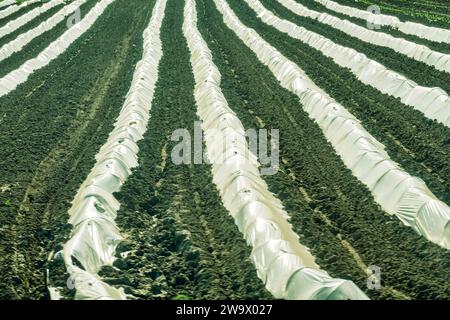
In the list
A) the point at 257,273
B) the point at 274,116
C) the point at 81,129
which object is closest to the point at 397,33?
the point at 274,116

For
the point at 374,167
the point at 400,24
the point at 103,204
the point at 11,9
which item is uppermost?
the point at 400,24

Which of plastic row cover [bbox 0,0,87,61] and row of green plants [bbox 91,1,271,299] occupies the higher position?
plastic row cover [bbox 0,0,87,61]

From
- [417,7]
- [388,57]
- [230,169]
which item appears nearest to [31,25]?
[388,57]

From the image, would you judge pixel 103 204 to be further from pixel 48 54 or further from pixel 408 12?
pixel 408 12

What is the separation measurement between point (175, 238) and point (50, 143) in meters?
6.92

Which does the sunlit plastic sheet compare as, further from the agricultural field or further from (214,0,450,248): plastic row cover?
(214,0,450,248): plastic row cover

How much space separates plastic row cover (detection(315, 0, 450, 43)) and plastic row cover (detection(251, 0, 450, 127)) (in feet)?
15.2

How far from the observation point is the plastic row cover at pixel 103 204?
10180 millimetres

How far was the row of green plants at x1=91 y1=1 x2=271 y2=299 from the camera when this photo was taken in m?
10.3

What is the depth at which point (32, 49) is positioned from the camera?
30.0m

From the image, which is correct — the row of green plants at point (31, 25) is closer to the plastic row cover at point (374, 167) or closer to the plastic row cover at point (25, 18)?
the plastic row cover at point (25, 18)

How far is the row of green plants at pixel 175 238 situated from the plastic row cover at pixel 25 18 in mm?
21324

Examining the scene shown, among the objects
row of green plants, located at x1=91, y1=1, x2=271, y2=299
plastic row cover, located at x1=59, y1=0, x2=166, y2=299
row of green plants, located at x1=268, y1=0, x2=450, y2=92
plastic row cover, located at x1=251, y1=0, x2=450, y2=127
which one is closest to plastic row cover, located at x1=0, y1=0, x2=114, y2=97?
plastic row cover, located at x1=59, y1=0, x2=166, y2=299

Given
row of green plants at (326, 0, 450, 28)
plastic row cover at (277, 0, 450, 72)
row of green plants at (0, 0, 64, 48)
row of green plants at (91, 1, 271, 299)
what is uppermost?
row of green plants at (326, 0, 450, 28)
